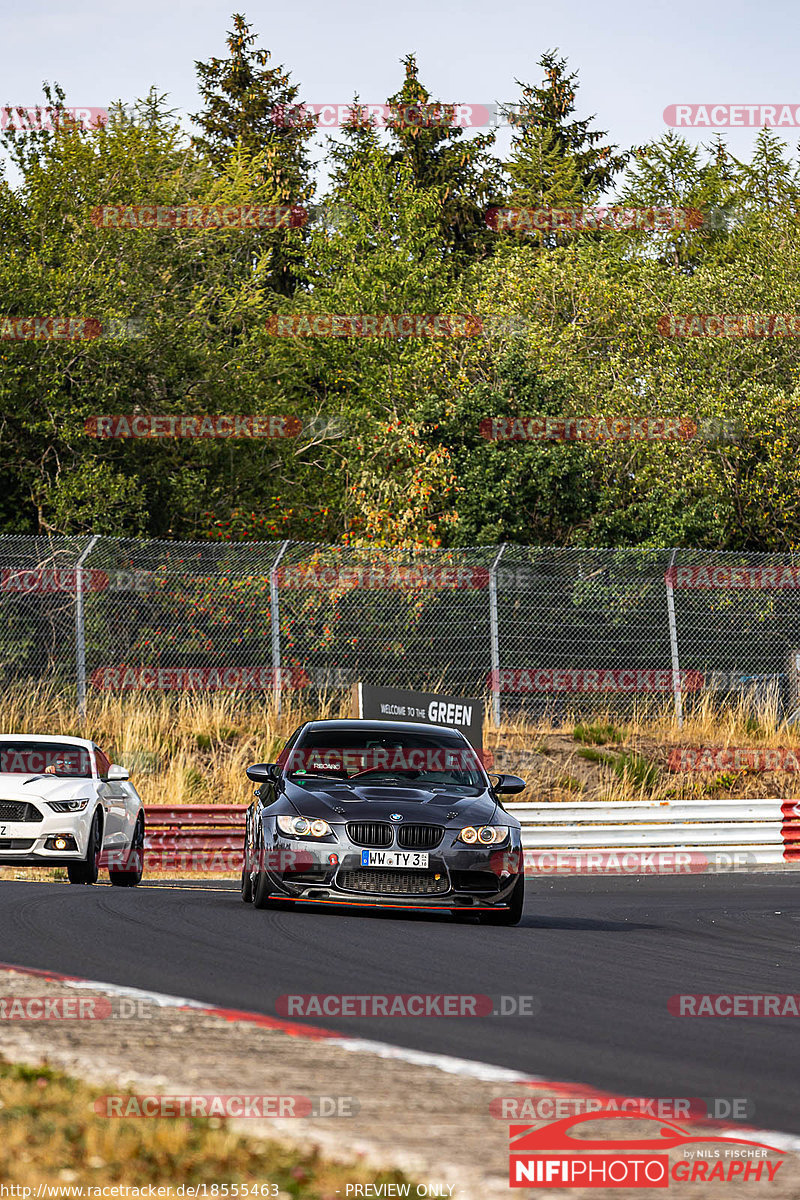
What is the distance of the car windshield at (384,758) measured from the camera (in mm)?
12016

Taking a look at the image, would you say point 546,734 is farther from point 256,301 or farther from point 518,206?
point 518,206

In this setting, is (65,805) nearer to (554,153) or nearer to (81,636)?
(81,636)

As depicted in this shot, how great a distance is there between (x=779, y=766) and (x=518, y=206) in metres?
34.3

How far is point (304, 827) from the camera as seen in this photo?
1094 cm

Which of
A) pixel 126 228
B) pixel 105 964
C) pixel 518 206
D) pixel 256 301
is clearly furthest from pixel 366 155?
pixel 105 964

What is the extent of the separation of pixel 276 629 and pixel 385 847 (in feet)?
37.1

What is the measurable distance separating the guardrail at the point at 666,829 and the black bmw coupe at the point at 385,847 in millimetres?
7601

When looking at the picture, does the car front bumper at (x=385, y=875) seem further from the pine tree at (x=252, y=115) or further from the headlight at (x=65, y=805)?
the pine tree at (x=252, y=115)

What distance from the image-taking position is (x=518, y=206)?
178ft

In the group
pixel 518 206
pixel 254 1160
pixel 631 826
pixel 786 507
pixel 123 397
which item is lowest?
pixel 631 826

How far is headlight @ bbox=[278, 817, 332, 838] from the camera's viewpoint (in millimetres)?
10875

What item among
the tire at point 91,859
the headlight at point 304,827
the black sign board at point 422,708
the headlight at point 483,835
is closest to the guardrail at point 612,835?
the black sign board at point 422,708

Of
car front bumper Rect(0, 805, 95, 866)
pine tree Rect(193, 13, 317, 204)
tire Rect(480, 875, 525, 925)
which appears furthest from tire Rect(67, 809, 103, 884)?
pine tree Rect(193, 13, 317, 204)

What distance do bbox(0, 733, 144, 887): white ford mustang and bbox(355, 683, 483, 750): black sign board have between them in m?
A: 4.32
